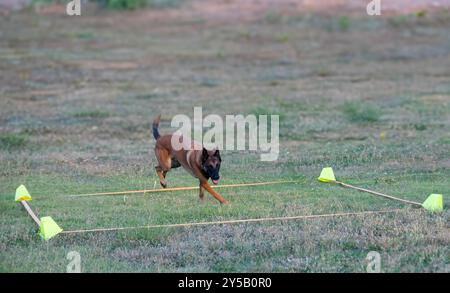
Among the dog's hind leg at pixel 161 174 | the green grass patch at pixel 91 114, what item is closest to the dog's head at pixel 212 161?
the dog's hind leg at pixel 161 174

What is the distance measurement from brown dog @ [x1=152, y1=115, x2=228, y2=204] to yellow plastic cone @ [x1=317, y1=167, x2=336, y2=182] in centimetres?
153

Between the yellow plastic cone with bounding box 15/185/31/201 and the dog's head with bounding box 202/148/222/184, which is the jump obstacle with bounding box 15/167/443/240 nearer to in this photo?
the yellow plastic cone with bounding box 15/185/31/201

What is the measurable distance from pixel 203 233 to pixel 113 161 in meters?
4.16

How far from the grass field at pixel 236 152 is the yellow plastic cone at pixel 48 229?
0.09 meters

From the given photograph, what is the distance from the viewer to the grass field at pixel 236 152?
25.2 feet

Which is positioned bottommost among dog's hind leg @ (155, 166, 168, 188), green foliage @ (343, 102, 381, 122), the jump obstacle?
the jump obstacle

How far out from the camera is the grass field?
303 inches

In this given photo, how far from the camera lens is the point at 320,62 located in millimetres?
22875

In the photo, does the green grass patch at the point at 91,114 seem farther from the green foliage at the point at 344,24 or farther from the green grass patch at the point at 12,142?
the green foliage at the point at 344,24

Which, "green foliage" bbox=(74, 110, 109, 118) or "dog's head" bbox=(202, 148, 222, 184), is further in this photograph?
"green foliage" bbox=(74, 110, 109, 118)

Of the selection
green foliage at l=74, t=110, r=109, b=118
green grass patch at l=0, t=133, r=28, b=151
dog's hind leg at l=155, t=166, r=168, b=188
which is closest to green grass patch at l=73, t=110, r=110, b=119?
green foliage at l=74, t=110, r=109, b=118

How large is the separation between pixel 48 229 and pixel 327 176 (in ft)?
11.8

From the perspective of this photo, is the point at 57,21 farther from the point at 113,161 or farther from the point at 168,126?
the point at 113,161
